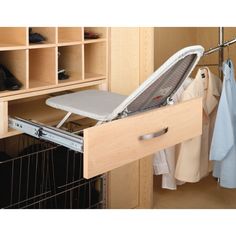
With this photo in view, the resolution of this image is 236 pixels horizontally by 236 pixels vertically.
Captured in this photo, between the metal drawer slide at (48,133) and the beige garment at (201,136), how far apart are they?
0.92 m

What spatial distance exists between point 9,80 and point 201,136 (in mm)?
1075

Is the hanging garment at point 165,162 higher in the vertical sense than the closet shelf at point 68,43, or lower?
lower

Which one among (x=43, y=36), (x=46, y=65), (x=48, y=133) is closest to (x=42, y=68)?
(x=46, y=65)

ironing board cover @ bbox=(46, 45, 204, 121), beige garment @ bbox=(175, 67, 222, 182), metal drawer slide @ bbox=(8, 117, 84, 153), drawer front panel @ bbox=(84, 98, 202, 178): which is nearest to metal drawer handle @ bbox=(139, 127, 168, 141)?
drawer front panel @ bbox=(84, 98, 202, 178)

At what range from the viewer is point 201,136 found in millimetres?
2639

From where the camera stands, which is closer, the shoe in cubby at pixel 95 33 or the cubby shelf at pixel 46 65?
the cubby shelf at pixel 46 65

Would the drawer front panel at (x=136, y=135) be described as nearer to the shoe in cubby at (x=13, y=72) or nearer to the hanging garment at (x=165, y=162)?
the shoe in cubby at (x=13, y=72)

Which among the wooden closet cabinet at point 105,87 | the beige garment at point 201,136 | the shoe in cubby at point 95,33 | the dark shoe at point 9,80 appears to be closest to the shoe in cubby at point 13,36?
the wooden closet cabinet at point 105,87

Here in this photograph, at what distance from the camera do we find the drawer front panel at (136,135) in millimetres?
1600

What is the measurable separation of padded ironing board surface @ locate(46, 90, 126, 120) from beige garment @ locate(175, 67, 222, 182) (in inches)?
21.9

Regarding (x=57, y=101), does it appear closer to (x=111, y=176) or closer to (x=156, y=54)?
(x=111, y=176)

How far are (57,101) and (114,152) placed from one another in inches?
18.7

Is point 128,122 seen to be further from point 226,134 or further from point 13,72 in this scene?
point 226,134

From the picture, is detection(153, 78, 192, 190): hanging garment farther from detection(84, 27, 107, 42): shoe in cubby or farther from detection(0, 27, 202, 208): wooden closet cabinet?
detection(84, 27, 107, 42): shoe in cubby
